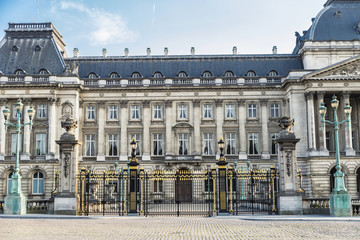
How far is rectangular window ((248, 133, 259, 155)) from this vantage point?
60656 mm

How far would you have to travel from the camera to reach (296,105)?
5816 cm

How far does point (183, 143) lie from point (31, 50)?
23984 millimetres

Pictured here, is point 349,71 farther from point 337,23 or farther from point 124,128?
point 124,128

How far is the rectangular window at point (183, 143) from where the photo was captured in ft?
198

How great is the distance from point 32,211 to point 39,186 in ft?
93.4

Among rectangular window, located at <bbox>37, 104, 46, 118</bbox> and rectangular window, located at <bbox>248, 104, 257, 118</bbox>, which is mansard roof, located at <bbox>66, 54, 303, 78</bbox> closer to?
rectangular window, located at <bbox>248, 104, 257, 118</bbox>

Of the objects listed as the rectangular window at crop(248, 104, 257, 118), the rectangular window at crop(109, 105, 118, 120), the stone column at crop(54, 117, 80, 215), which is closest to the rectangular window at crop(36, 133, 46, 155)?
the rectangular window at crop(109, 105, 118, 120)

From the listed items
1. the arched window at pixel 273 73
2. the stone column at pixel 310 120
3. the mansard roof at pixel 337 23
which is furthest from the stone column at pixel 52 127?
the mansard roof at pixel 337 23

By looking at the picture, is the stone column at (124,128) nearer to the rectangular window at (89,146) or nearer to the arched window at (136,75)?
the rectangular window at (89,146)

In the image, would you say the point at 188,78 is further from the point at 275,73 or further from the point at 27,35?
the point at 27,35

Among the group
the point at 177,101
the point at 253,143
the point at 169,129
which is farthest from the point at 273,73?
the point at 169,129

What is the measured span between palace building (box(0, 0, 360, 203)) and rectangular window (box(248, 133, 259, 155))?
0.13 meters

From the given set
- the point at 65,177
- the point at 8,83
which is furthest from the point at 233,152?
the point at 65,177

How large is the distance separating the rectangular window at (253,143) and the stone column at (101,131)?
19.2 m
